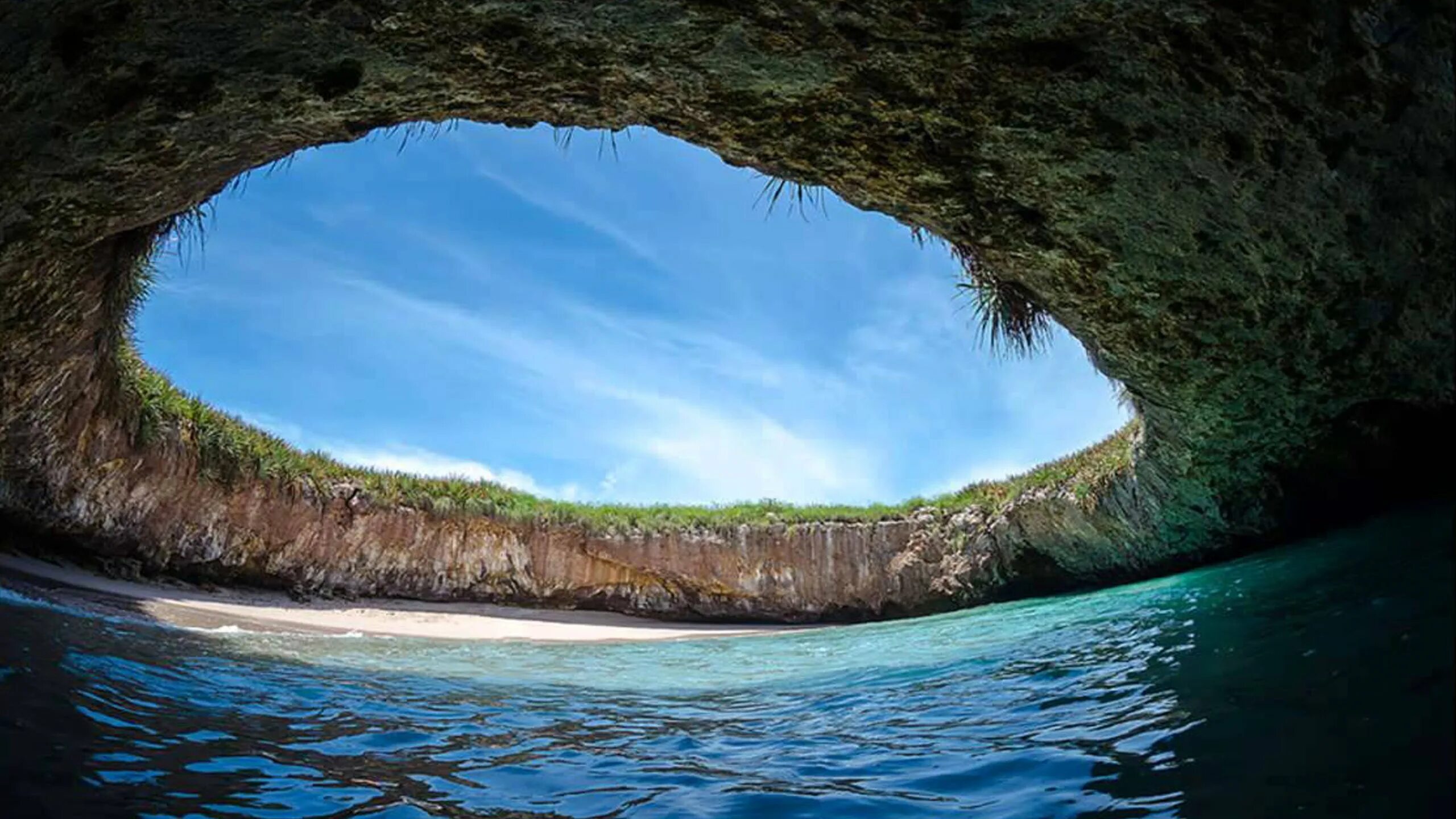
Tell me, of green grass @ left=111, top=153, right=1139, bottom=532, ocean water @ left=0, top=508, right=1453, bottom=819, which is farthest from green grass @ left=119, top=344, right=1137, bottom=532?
ocean water @ left=0, top=508, right=1453, bottom=819

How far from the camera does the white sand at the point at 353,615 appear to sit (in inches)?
374

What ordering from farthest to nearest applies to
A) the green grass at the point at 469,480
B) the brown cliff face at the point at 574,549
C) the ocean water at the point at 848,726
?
the brown cliff face at the point at 574,549
the green grass at the point at 469,480
the ocean water at the point at 848,726

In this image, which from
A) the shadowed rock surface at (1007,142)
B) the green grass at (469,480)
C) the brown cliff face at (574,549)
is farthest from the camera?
the brown cliff face at (574,549)

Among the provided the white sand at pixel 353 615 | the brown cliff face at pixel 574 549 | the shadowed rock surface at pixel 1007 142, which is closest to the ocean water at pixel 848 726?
the shadowed rock surface at pixel 1007 142

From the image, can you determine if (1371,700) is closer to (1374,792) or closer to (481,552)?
(1374,792)

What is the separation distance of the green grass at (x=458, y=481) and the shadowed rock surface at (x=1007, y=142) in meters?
2.47

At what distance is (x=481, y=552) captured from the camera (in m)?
14.8

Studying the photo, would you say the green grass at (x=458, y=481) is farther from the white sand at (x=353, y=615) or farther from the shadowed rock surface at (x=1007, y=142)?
the shadowed rock surface at (x=1007, y=142)

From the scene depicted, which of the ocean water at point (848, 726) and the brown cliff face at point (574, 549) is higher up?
the brown cliff face at point (574, 549)

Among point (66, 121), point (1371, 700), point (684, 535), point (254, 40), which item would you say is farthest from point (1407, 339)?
point (684, 535)

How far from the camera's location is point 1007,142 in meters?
4.66

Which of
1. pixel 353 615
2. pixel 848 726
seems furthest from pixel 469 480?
pixel 848 726

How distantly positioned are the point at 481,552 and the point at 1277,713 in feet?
43.8

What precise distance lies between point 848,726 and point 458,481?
12096 millimetres
